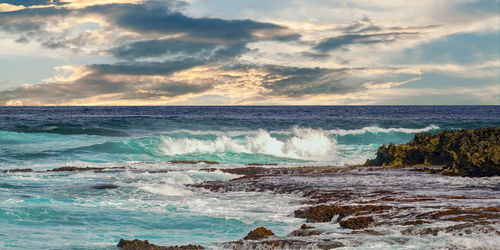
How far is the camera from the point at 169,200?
43.4 ft

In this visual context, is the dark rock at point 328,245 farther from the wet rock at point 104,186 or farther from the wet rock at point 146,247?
the wet rock at point 104,186

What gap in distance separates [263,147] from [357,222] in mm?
25216

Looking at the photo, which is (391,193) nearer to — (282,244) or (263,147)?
(282,244)

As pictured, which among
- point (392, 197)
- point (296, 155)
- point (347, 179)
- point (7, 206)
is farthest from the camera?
point (296, 155)

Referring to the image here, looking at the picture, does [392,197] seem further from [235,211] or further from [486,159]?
[486,159]

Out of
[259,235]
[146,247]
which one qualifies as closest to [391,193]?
[259,235]

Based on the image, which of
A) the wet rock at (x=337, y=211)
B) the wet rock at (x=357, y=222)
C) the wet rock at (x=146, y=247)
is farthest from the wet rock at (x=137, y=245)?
Result: the wet rock at (x=337, y=211)

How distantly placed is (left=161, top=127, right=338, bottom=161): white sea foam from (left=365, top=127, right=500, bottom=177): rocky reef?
12.0 metres

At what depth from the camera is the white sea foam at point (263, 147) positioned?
3319cm

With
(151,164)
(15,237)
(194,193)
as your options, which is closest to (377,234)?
(15,237)

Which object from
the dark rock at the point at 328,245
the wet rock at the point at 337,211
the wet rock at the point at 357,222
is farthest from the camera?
the wet rock at the point at 337,211

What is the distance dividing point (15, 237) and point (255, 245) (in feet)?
16.3

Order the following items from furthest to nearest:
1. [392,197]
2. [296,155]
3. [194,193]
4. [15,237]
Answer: [296,155] < [194,193] < [392,197] < [15,237]

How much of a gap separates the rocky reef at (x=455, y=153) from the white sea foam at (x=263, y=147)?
12.0 meters
